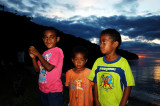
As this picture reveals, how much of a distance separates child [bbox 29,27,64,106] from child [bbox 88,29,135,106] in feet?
2.12

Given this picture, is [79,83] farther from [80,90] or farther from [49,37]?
[49,37]

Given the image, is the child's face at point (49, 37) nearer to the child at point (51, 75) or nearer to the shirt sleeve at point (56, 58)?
the child at point (51, 75)

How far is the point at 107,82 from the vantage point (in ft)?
5.93

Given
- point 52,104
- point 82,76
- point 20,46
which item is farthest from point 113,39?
point 20,46

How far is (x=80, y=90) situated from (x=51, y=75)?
54 centimetres

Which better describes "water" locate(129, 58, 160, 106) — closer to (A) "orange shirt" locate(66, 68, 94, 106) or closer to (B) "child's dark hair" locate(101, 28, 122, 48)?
(A) "orange shirt" locate(66, 68, 94, 106)

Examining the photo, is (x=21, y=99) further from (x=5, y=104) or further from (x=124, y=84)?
(x=124, y=84)

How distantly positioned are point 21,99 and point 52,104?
9.66 ft

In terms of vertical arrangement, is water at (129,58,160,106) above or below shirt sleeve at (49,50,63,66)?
below

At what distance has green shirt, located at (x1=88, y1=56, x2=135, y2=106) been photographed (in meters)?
1.71

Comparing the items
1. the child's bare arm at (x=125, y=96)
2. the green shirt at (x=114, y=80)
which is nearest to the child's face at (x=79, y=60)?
the green shirt at (x=114, y=80)

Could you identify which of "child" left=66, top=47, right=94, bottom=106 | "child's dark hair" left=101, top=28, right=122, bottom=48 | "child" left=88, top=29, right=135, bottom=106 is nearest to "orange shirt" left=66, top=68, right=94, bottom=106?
"child" left=66, top=47, right=94, bottom=106

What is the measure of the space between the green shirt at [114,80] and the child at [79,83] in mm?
397

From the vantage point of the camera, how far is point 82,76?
90.3 inches
